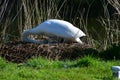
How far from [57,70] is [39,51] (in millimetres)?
1392

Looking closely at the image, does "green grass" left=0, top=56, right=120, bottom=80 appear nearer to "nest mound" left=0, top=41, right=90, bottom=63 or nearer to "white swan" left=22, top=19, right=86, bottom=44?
"nest mound" left=0, top=41, right=90, bottom=63

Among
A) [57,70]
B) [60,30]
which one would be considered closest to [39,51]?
[60,30]

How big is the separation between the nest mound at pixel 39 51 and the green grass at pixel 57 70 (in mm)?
573

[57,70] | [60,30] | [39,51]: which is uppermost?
[60,30]

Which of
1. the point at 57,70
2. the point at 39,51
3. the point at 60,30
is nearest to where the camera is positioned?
the point at 57,70

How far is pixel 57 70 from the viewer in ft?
21.2

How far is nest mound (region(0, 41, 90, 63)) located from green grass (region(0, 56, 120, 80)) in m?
0.57

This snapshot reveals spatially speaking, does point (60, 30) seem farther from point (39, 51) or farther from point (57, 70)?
point (57, 70)

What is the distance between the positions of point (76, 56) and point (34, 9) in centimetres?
222

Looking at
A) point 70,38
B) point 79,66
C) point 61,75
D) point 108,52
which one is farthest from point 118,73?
point 70,38

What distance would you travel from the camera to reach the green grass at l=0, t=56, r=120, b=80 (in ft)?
19.4

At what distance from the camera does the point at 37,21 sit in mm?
9602

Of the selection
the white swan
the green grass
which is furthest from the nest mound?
the green grass

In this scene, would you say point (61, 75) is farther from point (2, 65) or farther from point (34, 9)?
point (34, 9)
